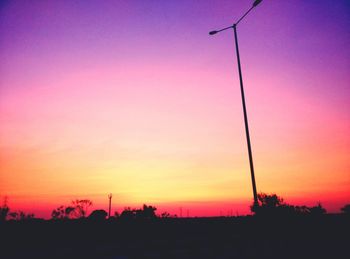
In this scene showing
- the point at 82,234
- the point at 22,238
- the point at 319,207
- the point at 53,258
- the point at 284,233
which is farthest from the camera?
the point at 319,207

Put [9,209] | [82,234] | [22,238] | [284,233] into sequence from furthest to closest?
[9,209], [82,234], [22,238], [284,233]

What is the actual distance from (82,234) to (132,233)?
3858mm

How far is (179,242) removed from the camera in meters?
16.2

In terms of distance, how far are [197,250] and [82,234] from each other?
1117 centimetres

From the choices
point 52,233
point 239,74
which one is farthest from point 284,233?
point 52,233

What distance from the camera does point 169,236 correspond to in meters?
18.8

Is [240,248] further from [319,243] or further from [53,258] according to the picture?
[53,258]

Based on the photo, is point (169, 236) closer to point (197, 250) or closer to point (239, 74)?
point (197, 250)

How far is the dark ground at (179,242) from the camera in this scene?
483 inches

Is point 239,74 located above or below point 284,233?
above

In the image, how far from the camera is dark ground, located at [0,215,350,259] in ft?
40.2

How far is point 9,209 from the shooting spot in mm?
79750

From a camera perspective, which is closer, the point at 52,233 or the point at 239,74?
the point at 239,74

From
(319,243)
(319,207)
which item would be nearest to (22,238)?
(319,243)
